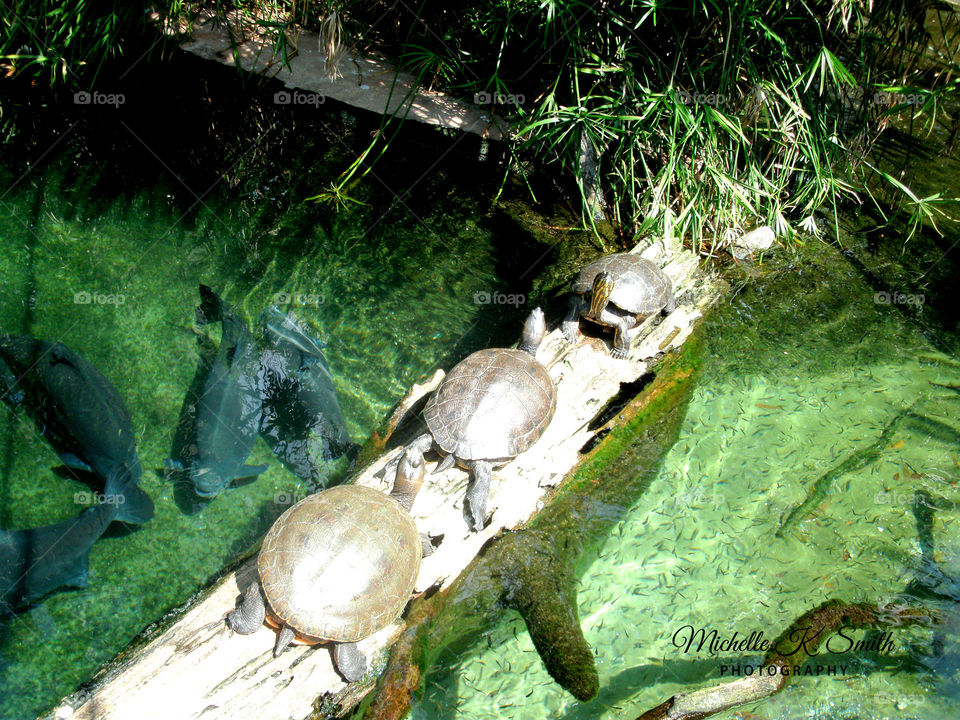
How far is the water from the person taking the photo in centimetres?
383

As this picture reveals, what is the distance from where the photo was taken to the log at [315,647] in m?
2.65

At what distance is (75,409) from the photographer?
4.21 meters

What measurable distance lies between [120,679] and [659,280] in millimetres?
3816

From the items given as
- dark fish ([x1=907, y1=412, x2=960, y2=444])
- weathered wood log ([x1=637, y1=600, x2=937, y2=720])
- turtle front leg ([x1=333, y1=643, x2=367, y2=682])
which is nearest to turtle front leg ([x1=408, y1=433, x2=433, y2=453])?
turtle front leg ([x1=333, y1=643, x2=367, y2=682])

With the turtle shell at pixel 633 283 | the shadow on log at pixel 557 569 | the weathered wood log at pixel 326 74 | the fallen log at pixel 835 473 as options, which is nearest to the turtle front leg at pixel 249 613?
the shadow on log at pixel 557 569

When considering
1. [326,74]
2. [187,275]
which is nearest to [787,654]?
[187,275]

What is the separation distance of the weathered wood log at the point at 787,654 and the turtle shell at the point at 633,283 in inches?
80.4

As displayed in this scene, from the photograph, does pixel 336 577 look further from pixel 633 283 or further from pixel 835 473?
pixel 835 473

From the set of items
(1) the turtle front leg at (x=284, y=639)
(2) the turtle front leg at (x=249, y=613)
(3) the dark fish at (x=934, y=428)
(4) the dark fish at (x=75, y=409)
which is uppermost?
(4) the dark fish at (x=75, y=409)

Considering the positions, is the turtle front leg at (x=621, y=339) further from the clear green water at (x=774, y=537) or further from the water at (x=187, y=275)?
the water at (x=187, y=275)

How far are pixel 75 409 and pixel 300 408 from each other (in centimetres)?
149

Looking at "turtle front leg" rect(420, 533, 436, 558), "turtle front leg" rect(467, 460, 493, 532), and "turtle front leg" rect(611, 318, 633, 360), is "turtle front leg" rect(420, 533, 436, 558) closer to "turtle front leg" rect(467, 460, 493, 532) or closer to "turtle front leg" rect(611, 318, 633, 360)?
"turtle front leg" rect(467, 460, 493, 532)

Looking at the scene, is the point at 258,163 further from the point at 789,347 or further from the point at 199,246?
the point at 789,347

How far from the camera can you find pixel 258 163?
6176mm
